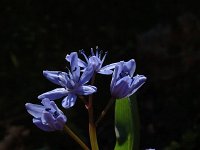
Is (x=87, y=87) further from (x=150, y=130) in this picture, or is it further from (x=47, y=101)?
(x=150, y=130)

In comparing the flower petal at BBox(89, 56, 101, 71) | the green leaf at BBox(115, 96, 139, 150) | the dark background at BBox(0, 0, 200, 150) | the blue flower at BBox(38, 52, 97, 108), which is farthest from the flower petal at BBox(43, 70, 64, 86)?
the dark background at BBox(0, 0, 200, 150)

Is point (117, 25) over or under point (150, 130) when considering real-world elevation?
over

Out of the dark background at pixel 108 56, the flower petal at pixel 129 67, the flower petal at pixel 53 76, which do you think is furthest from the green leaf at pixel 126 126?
the dark background at pixel 108 56

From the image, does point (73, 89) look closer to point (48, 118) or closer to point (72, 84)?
point (72, 84)

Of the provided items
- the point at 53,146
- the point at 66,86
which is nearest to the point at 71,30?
the point at 53,146

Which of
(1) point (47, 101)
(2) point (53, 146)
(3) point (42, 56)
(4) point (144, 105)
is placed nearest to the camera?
(1) point (47, 101)

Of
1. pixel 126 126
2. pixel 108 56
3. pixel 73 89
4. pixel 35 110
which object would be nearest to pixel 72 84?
pixel 73 89

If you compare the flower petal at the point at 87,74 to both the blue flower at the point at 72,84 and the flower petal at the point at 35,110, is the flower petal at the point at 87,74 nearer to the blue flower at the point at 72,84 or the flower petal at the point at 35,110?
the blue flower at the point at 72,84

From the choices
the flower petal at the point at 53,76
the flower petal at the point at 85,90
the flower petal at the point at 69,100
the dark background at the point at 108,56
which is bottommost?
the dark background at the point at 108,56
